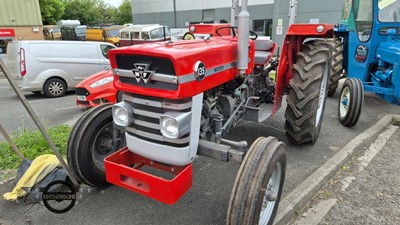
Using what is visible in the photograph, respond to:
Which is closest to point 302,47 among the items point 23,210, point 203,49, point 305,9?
point 203,49

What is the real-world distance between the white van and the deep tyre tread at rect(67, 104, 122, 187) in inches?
252

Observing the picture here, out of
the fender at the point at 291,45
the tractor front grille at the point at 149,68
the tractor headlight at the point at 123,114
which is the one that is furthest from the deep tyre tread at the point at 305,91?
the tractor headlight at the point at 123,114

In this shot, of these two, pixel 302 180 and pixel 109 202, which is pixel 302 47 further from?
pixel 109 202

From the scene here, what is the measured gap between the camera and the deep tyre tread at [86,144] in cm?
283

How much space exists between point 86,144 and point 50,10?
41.5 metres

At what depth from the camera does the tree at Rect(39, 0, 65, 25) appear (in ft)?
120

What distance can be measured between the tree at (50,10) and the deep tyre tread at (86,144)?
3871cm

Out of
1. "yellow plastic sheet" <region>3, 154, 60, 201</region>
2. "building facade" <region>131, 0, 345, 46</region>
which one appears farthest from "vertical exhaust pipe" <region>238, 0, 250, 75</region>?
"building facade" <region>131, 0, 345, 46</region>

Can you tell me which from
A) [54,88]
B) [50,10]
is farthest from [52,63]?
[50,10]

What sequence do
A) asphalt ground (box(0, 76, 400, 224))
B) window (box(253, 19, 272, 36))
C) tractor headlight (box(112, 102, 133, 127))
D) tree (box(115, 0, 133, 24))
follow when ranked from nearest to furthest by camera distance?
tractor headlight (box(112, 102, 133, 127))
asphalt ground (box(0, 76, 400, 224))
window (box(253, 19, 272, 36))
tree (box(115, 0, 133, 24))

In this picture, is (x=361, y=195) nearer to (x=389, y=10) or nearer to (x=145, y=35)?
(x=389, y=10)

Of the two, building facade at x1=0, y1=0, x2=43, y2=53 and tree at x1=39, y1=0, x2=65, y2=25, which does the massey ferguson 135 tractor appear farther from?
tree at x1=39, y1=0, x2=65, y2=25

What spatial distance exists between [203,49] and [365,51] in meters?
4.72

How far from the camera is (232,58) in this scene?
2879 mm
